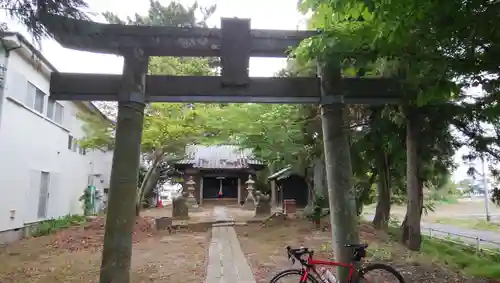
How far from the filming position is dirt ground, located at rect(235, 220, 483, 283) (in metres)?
6.86

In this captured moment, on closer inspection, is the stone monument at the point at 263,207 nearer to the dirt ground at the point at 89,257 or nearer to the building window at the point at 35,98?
the dirt ground at the point at 89,257

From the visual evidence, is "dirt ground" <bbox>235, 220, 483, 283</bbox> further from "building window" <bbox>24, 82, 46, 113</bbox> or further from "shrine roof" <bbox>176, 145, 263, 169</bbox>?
"shrine roof" <bbox>176, 145, 263, 169</bbox>

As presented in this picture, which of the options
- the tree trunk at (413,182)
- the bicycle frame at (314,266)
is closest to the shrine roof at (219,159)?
the tree trunk at (413,182)

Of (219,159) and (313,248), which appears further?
(219,159)

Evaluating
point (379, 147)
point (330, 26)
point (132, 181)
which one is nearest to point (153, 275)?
point (132, 181)

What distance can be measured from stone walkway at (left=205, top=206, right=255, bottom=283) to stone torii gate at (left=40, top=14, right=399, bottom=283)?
2148 millimetres

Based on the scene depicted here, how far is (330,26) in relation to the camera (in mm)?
4672

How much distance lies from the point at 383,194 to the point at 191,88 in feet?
29.0

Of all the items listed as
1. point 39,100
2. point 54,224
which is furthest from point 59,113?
point 54,224

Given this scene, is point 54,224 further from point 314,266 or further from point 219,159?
point 219,159

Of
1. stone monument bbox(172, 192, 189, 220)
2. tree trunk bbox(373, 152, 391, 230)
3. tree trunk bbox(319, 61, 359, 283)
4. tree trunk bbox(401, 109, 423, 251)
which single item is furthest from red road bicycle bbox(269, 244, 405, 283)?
stone monument bbox(172, 192, 189, 220)

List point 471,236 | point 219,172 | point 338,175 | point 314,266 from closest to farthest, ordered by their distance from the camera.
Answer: point 314,266
point 338,175
point 471,236
point 219,172

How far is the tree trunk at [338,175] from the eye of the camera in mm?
5211

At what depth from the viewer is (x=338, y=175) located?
5328 mm
